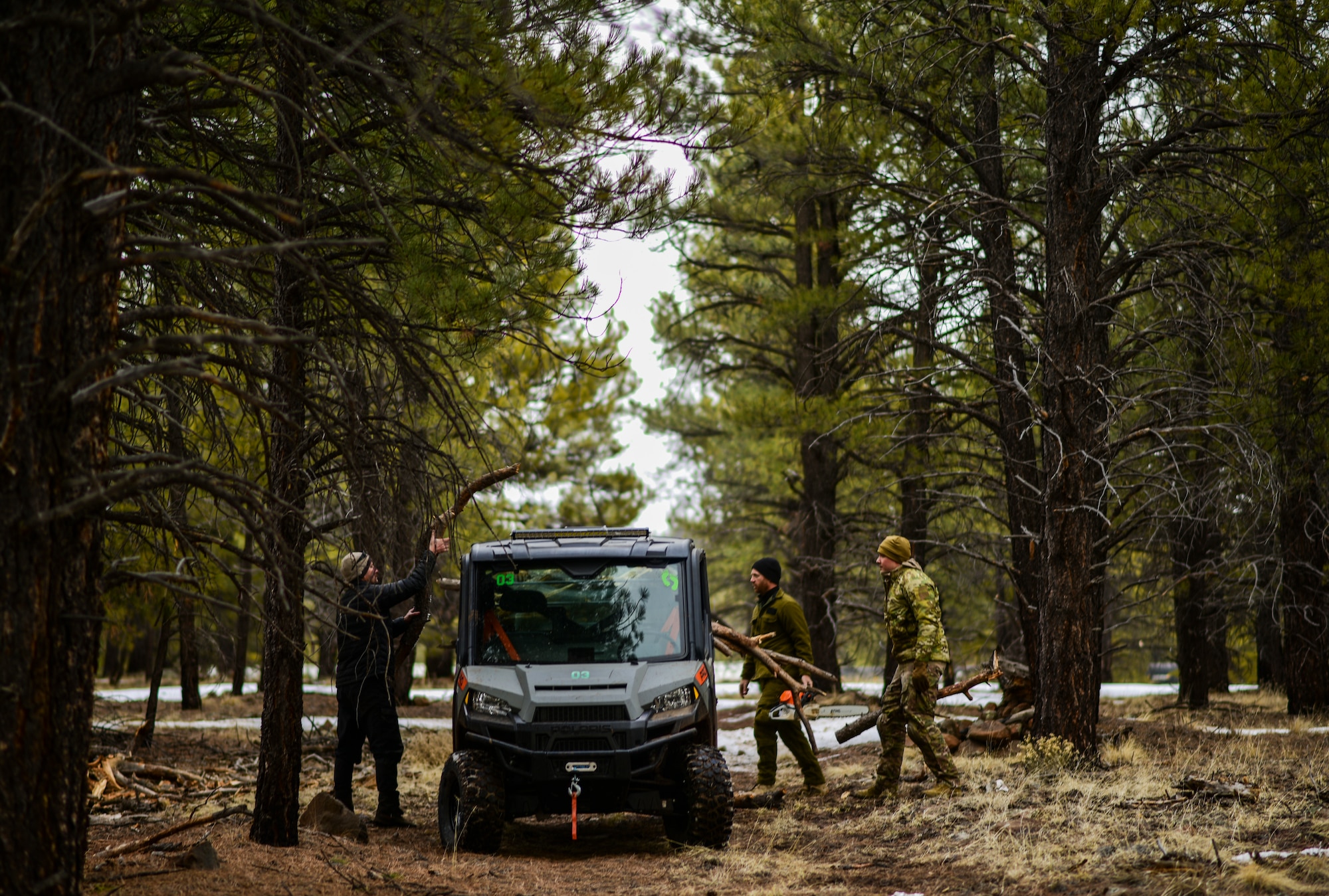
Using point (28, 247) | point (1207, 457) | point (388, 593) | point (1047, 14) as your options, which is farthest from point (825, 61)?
point (28, 247)

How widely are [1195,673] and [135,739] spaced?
13.6 metres

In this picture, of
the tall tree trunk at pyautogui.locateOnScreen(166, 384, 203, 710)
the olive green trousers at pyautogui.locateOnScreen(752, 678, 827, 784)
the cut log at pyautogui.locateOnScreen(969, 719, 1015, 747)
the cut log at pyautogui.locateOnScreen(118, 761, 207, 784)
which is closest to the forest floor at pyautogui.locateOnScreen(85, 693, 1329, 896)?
the olive green trousers at pyautogui.locateOnScreen(752, 678, 827, 784)

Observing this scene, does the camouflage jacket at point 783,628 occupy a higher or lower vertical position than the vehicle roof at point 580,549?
lower

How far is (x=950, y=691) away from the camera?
10289mm

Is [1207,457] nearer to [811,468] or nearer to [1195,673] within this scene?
[1195,673]

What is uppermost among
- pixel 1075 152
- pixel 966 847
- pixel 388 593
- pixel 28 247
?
pixel 1075 152

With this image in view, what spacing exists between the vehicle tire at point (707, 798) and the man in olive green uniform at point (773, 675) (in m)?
2.30

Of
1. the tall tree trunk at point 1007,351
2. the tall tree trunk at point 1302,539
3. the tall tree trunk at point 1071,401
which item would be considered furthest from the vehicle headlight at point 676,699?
the tall tree trunk at point 1302,539

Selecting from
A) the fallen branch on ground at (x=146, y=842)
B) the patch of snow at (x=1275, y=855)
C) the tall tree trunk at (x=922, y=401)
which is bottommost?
the patch of snow at (x=1275, y=855)

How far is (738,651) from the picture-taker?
10.4 metres

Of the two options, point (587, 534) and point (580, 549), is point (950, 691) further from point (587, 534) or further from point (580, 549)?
point (580, 549)

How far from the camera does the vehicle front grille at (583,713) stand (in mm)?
7461

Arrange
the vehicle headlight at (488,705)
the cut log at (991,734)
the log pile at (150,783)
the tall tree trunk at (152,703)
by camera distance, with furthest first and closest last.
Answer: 1. the cut log at (991,734)
2. the tall tree trunk at (152,703)
3. the log pile at (150,783)
4. the vehicle headlight at (488,705)

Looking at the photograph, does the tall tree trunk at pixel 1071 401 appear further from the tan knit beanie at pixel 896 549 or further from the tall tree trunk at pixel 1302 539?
the tall tree trunk at pixel 1302 539
